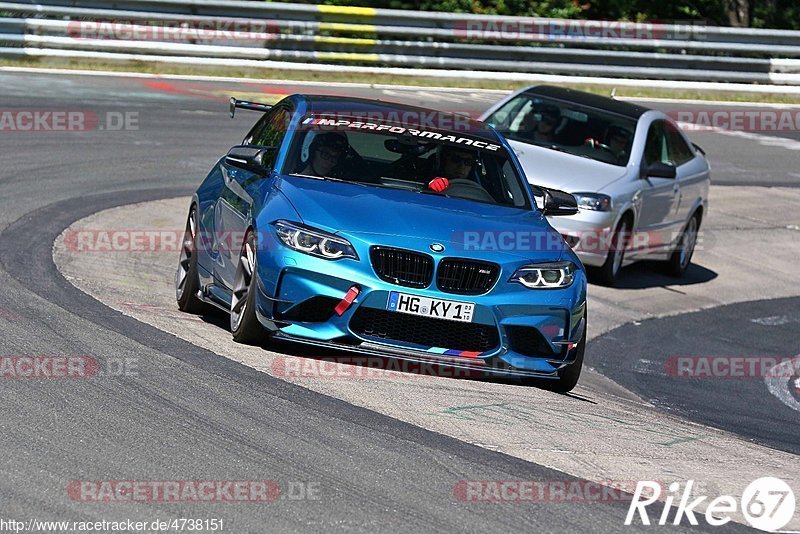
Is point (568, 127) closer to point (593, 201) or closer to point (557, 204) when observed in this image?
point (593, 201)

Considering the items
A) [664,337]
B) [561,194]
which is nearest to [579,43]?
[664,337]

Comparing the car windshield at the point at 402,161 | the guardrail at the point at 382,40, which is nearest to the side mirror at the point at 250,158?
the car windshield at the point at 402,161

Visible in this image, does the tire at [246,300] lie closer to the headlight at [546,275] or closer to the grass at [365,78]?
the headlight at [546,275]

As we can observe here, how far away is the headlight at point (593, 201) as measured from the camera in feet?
42.1

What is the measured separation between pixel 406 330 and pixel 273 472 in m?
2.39

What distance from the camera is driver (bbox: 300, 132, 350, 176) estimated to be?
8867mm

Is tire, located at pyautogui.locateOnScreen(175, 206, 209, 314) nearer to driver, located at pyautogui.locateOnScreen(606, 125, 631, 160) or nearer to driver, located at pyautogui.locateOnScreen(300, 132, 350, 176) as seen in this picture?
driver, located at pyautogui.locateOnScreen(300, 132, 350, 176)

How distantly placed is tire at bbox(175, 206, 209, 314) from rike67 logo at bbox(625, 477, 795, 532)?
4.38 m

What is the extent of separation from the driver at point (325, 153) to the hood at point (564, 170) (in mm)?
3999

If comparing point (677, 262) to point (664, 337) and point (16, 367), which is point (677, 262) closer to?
point (664, 337)

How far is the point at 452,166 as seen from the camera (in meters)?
9.12

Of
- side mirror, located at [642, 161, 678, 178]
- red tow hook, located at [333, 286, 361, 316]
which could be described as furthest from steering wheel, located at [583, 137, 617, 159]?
red tow hook, located at [333, 286, 361, 316]

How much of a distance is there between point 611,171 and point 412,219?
5737 millimetres

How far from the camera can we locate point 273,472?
5488 mm
